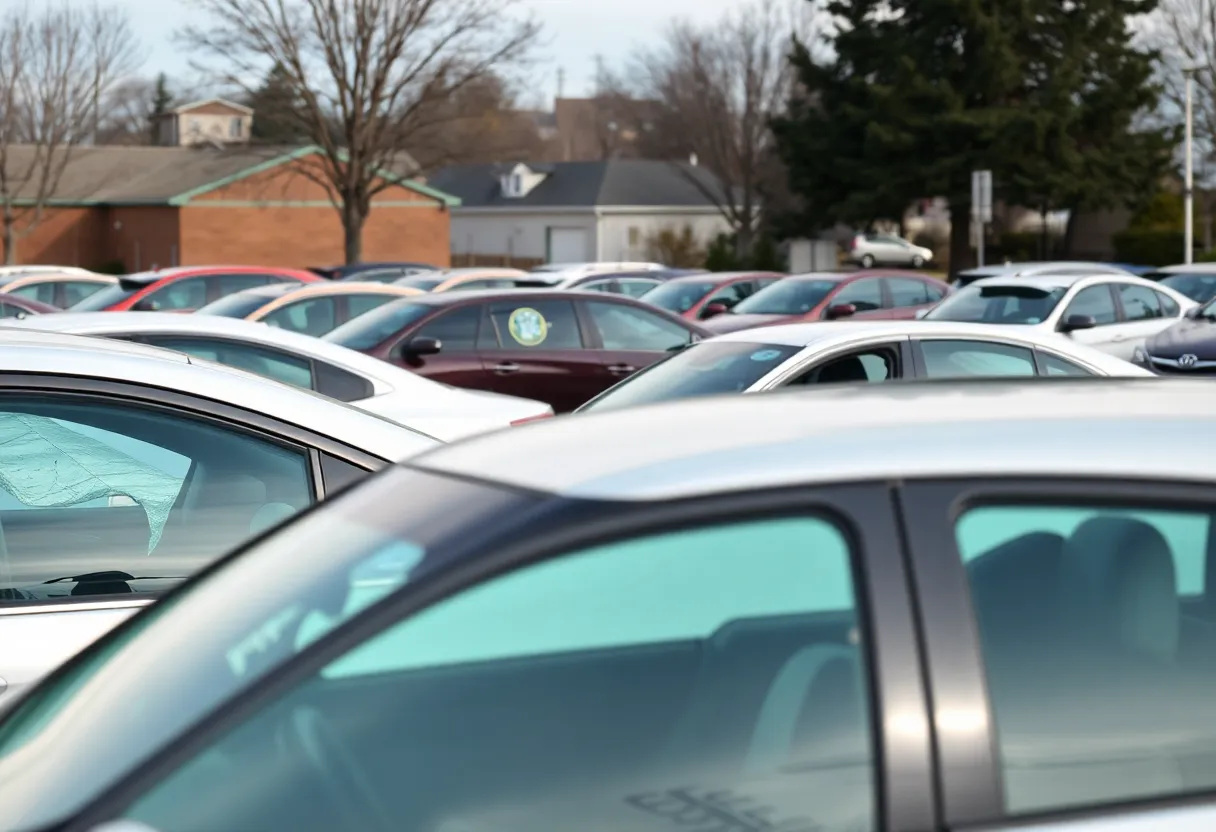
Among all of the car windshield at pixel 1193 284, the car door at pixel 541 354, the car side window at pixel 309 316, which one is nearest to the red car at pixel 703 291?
the car windshield at pixel 1193 284

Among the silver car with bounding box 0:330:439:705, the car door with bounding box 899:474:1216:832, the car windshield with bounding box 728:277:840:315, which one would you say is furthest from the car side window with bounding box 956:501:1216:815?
the car windshield with bounding box 728:277:840:315

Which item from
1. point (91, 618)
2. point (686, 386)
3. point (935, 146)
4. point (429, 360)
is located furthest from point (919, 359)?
point (935, 146)

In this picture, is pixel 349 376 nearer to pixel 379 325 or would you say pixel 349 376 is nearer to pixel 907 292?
pixel 379 325

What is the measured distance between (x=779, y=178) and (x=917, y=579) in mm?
60739

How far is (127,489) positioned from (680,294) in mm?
20717

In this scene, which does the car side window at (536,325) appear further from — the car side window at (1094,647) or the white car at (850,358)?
the car side window at (1094,647)

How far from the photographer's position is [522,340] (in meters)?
14.4

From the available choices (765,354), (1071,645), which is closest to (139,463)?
(1071,645)

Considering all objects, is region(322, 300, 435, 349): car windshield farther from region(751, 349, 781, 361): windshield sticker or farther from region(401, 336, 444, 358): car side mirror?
region(751, 349, 781, 361): windshield sticker

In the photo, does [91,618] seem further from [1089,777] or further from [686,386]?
[686,386]

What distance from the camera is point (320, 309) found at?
1748cm

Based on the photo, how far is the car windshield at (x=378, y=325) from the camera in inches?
562

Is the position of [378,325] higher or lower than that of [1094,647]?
higher

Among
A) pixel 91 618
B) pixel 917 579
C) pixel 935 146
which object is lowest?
pixel 91 618
